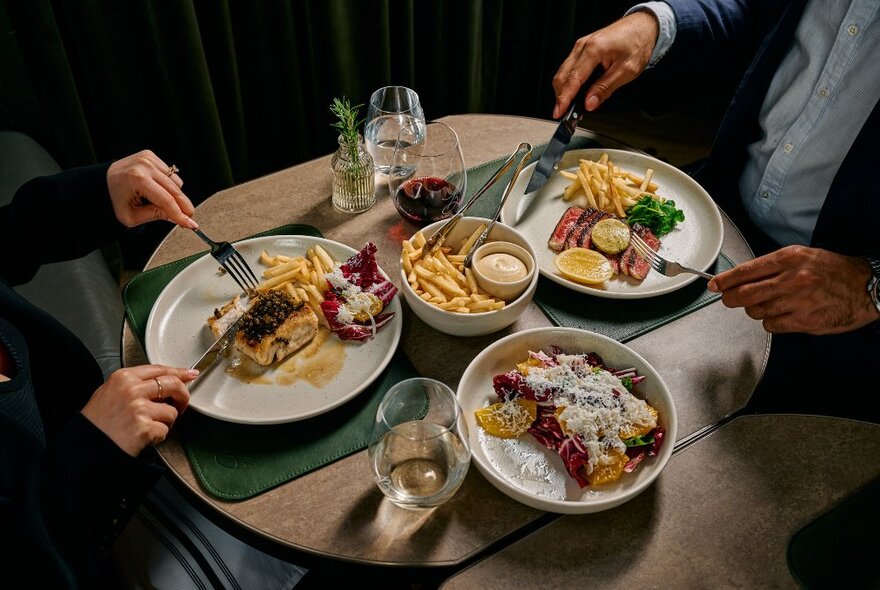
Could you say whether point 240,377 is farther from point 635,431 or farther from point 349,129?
point 635,431

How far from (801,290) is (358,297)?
101cm

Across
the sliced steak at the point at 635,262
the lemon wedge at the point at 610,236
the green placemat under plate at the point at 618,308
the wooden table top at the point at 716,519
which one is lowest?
the wooden table top at the point at 716,519

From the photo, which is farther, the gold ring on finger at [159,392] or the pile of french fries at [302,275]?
the pile of french fries at [302,275]

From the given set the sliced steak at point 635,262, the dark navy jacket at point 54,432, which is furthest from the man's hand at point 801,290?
the dark navy jacket at point 54,432

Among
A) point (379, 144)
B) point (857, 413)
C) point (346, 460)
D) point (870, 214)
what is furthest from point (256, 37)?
point (857, 413)

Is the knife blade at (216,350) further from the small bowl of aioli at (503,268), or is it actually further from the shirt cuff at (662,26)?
the shirt cuff at (662,26)

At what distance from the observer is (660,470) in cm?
131

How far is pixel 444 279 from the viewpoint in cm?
163

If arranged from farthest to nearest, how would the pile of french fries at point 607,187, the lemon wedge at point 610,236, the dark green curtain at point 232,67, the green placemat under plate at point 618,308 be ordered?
the dark green curtain at point 232,67 → the pile of french fries at point 607,187 → the lemon wedge at point 610,236 → the green placemat under plate at point 618,308

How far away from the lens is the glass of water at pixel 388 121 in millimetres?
2020

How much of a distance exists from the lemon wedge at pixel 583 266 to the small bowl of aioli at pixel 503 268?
13cm

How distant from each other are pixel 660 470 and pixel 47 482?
3.71 ft

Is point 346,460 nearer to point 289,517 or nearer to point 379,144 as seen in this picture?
point 289,517

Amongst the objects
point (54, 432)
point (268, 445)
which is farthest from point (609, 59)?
point (54, 432)
